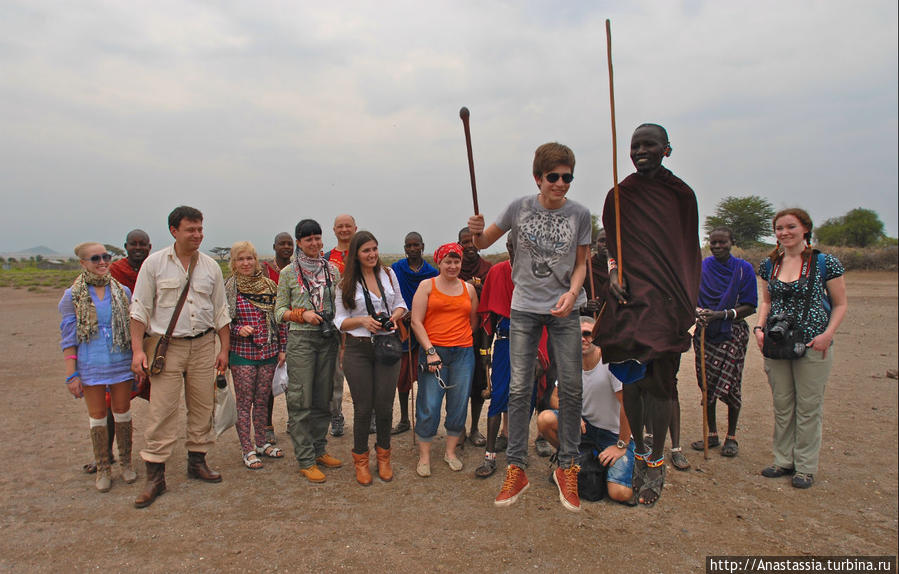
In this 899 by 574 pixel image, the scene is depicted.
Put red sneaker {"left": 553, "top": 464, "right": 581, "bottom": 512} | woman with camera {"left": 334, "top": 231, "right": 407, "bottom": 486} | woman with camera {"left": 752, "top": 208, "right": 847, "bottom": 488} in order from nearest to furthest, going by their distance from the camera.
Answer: red sneaker {"left": 553, "top": 464, "right": 581, "bottom": 512}
woman with camera {"left": 752, "top": 208, "right": 847, "bottom": 488}
woman with camera {"left": 334, "top": 231, "right": 407, "bottom": 486}

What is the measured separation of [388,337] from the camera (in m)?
4.77

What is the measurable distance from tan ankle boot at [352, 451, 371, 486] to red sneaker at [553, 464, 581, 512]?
187 cm

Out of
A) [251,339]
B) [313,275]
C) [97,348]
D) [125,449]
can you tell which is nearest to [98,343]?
[97,348]

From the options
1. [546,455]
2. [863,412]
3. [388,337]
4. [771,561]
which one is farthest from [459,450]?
[863,412]

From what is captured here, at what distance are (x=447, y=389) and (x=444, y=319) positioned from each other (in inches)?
27.2

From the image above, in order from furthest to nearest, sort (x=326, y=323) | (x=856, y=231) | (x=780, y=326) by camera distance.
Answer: (x=856, y=231) → (x=326, y=323) → (x=780, y=326)

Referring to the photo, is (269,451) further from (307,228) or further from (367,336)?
(307,228)

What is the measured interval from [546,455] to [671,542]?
1.91 meters

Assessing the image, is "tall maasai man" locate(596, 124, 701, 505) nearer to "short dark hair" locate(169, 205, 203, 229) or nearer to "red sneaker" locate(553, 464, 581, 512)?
"red sneaker" locate(553, 464, 581, 512)

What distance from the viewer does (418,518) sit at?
13.8ft

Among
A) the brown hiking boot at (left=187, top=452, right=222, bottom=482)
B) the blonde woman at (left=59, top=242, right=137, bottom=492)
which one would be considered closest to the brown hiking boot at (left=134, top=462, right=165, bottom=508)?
the brown hiking boot at (left=187, top=452, right=222, bottom=482)

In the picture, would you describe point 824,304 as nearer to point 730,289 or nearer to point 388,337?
point 730,289

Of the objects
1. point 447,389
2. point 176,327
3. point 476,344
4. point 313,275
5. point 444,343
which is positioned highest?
point 313,275

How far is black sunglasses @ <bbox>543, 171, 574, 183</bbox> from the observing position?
3646 millimetres
